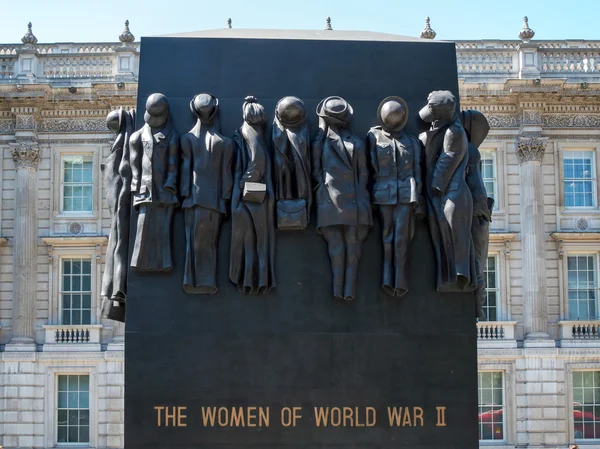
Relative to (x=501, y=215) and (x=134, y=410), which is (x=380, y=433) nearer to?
(x=134, y=410)

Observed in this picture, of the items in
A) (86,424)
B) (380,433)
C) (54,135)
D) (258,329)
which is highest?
(54,135)

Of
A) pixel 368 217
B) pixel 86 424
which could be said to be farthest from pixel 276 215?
pixel 86 424

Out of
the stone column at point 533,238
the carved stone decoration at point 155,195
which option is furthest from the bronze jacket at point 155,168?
the stone column at point 533,238

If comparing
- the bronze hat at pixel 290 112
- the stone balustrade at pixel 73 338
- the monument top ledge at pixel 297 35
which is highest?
the monument top ledge at pixel 297 35

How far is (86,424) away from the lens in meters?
35.8

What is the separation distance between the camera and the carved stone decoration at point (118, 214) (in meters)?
8.90

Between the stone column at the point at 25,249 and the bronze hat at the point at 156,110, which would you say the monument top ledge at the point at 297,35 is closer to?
the bronze hat at the point at 156,110

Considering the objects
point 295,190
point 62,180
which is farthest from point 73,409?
point 295,190

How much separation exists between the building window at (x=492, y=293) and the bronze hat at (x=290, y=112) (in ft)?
93.9

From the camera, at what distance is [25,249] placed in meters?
36.5

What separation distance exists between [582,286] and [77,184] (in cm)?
1956

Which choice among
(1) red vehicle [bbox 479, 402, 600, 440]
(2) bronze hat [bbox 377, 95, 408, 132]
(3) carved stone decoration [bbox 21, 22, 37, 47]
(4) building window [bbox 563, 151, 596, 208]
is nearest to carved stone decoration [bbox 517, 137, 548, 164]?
(4) building window [bbox 563, 151, 596, 208]

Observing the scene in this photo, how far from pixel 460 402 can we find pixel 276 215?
7.74 ft

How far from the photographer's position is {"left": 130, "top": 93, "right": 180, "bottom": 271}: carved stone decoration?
8.66m
